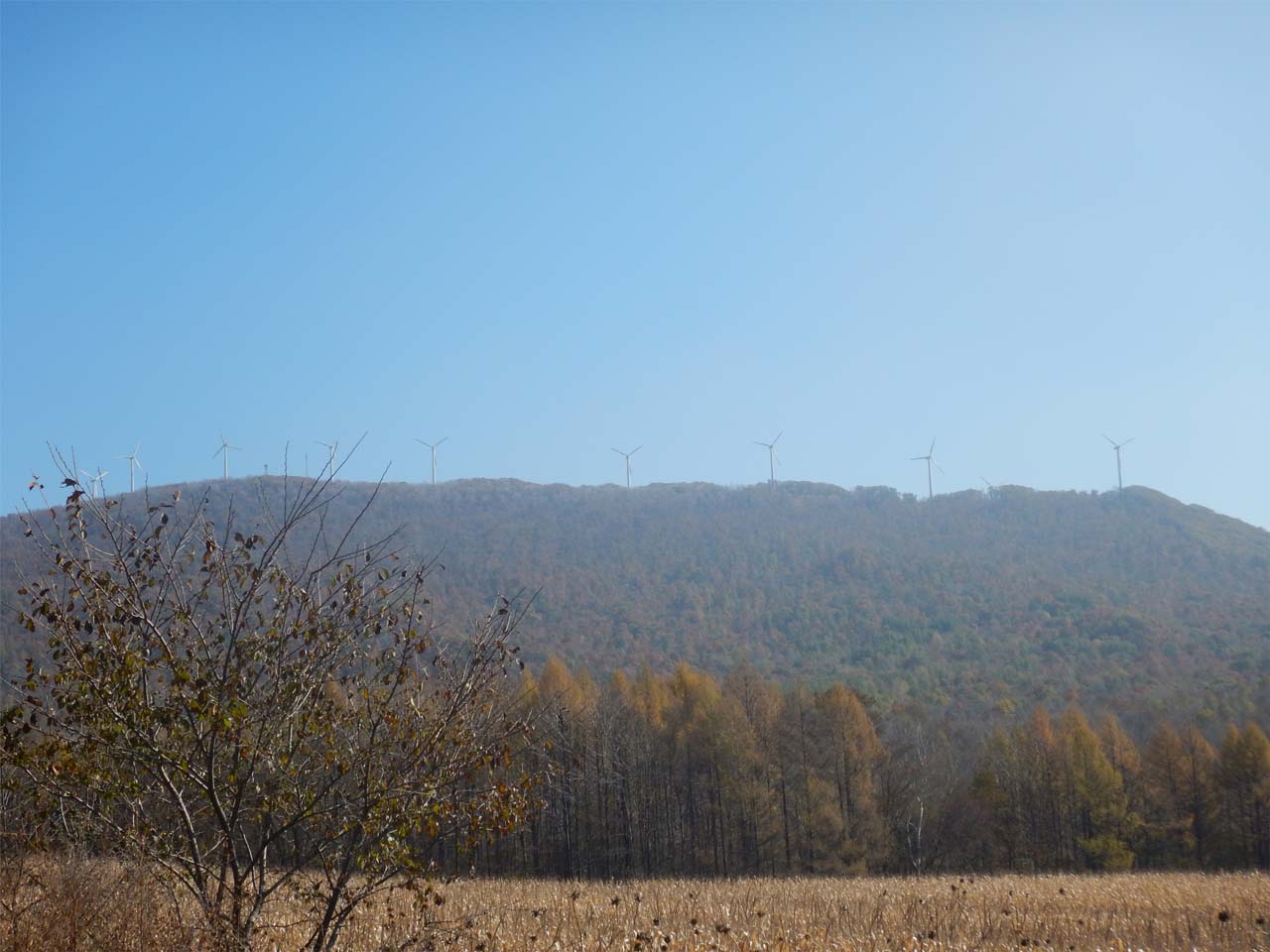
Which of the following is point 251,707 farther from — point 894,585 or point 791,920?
point 894,585

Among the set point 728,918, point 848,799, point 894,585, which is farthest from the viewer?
point 894,585

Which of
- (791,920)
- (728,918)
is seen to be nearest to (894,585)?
(791,920)

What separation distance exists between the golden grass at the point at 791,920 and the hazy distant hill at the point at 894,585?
175 feet

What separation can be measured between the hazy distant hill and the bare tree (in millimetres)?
63909

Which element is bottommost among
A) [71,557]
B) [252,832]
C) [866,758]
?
[866,758]

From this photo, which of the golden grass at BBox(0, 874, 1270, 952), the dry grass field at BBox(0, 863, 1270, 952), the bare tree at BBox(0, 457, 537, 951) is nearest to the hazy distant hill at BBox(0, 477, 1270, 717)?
the golden grass at BBox(0, 874, 1270, 952)

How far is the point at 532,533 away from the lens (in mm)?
168250

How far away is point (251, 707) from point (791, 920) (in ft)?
36.4

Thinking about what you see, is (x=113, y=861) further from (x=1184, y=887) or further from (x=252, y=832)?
(x=1184, y=887)

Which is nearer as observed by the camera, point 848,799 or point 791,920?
point 791,920

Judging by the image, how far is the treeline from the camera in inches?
1873

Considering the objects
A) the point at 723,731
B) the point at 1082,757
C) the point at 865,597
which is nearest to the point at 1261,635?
the point at 865,597

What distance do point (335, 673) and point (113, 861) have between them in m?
2.86

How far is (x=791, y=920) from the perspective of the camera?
16.2 m
